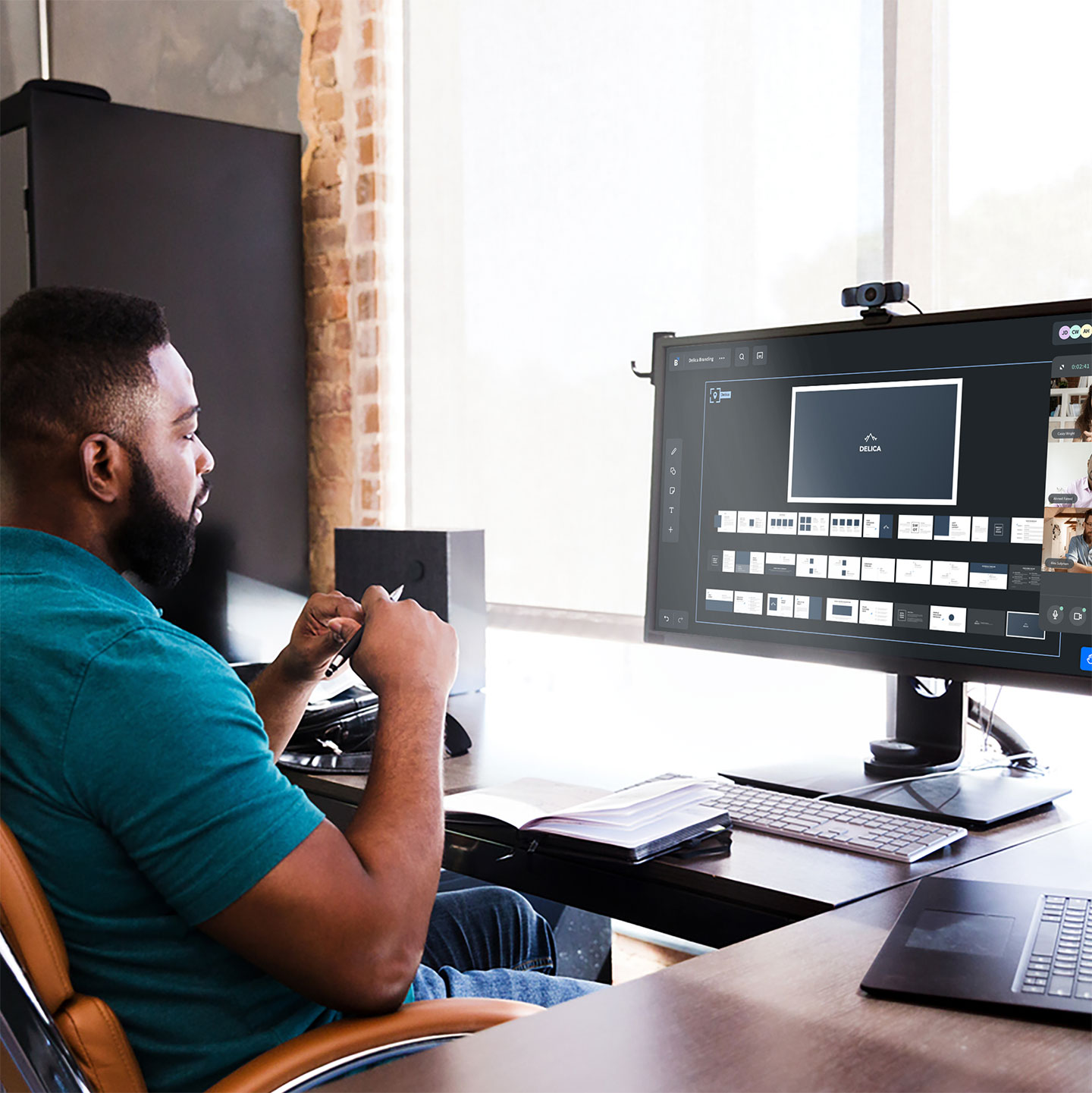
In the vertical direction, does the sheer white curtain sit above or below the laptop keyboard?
above

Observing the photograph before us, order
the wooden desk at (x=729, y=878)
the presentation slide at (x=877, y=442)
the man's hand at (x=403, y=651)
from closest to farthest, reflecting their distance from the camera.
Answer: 1. the wooden desk at (x=729, y=878)
2. the man's hand at (x=403, y=651)
3. the presentation slide at (x=877, y=442)

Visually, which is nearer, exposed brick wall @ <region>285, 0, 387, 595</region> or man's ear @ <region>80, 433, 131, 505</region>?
man's ear @ <region>80, 433, 131, 505</region>

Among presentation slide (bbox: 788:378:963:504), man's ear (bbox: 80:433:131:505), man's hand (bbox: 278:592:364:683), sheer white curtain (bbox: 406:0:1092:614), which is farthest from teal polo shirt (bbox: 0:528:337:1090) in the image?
sheer white curtain (bbox: 406:0:1092:614)

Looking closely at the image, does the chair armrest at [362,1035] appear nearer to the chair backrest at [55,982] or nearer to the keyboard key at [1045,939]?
the chair backrest at [55,982]

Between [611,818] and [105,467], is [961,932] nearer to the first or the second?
[611,818]

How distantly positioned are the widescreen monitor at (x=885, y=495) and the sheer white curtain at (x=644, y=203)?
2.13ft

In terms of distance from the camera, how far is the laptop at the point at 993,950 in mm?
854

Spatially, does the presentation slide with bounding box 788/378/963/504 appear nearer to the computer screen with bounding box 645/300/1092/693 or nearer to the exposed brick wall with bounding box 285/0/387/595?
the computer screen with bounding box 645/300/1092/693

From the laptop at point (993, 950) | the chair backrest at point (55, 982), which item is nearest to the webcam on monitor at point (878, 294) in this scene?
the laptop at point (993, 950)

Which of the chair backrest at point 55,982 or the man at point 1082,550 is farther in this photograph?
the man at point 1082,550

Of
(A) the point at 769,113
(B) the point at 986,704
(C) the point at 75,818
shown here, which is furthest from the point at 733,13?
(C) the point at 75,818

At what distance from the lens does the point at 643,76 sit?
8.28ft

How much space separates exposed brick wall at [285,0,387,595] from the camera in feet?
10.0

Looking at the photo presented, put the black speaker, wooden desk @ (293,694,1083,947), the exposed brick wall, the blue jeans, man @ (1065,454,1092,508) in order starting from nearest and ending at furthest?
wooden desk @ (293,694,1083,947) < man @ (1065,454,1092,508) < the blue jeans < the black speaker < the exposed brick wall
